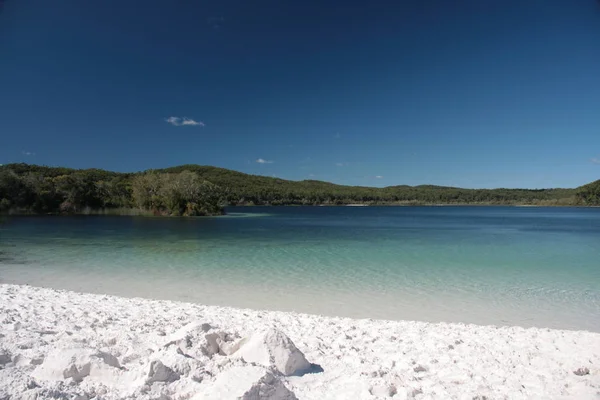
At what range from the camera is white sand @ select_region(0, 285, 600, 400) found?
368 centimetres

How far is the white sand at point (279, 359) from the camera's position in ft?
12.1

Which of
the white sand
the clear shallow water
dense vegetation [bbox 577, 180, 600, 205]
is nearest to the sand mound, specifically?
the white sand

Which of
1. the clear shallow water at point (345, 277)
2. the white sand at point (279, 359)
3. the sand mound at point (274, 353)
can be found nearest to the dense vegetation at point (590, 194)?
the clear shallow water at point (345, 277)

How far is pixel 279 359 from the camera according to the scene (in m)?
4.49

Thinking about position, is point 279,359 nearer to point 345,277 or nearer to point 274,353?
point 274,353

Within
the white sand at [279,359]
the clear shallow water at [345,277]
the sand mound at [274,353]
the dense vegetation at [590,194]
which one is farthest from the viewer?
the dense vegetation at [590,194]

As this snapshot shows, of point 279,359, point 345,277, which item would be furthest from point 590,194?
point 279,359

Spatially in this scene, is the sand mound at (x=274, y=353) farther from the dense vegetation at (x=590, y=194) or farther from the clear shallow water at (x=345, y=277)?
the dense vegetation at (x=590, y=194)

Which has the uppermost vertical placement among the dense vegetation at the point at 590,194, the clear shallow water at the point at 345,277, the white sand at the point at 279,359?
the dense vegetation at the point at 590,194

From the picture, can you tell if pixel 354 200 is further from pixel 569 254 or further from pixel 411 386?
pixel 411 386

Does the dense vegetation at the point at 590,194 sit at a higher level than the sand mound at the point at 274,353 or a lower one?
higher

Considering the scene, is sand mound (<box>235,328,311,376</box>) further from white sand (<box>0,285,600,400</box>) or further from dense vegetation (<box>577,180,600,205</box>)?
dense vegetation (<box>577,180,600,205</box>)

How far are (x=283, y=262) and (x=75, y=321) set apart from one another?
32.3 feet

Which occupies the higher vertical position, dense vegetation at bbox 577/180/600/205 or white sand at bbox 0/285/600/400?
dense vegetation at bbox 577/180/600/205
